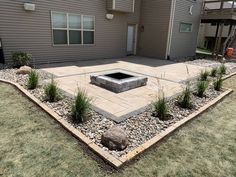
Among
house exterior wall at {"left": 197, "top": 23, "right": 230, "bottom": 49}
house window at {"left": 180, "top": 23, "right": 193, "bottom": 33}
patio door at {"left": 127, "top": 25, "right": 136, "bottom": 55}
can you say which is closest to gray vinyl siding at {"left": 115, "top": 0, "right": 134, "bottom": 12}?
patio door at {"left": 127, "top": 25, "right": 136, "bottom": 55}

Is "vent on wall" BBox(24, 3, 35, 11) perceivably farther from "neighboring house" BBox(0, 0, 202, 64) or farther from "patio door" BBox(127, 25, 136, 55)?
"patio door" BBox(127, 25, 136, 55)

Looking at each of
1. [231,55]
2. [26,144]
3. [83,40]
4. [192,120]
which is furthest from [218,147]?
[231,55]

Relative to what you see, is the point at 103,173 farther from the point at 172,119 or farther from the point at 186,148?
the point at 172,119

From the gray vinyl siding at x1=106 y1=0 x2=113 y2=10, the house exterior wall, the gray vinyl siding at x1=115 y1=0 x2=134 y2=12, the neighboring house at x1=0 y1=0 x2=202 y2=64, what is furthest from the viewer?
the house exterior wall

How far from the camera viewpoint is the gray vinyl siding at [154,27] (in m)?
10.9

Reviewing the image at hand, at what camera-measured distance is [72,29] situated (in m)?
8.92

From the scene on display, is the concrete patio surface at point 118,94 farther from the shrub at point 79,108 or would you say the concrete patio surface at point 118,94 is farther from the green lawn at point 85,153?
the green lawn at point 85,153

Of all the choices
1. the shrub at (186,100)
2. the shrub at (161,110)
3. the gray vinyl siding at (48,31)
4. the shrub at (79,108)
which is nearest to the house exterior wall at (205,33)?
the gray vinyl siding at (48,31)

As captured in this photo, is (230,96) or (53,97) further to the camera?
(230,96)

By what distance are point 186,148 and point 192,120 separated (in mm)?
1049

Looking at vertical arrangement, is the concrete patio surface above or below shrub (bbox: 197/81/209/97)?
below

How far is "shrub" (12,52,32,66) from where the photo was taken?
706cm

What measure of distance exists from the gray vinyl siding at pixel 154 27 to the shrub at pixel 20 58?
7241mm

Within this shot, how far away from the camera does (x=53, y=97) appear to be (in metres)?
4.25
